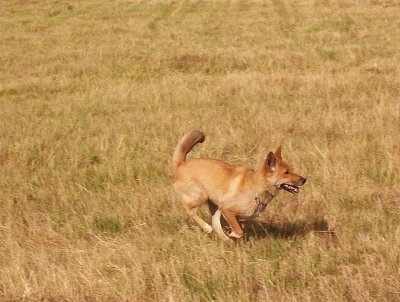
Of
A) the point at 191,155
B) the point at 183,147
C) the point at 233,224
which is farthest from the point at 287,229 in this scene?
the point at 191,155

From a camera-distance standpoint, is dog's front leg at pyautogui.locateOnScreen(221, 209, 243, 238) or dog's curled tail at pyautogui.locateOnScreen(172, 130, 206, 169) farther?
dog's curled tail at pyautogui.locateOnScreen(172, 130, 206, 169)

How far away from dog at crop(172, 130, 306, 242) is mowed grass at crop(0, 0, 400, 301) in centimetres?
21

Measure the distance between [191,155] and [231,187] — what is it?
107 inches

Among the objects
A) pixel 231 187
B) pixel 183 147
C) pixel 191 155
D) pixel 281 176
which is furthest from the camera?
pixel 191 155

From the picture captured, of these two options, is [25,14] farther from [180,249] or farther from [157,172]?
[180,249]

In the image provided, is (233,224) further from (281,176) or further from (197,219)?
(281,176)

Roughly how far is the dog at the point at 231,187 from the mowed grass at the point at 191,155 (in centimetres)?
21

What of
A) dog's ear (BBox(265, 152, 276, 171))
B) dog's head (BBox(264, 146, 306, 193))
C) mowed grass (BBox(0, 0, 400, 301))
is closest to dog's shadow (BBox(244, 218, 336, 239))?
mowed grass (BBox(0, 0, 400, 301))

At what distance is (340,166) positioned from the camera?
7266mm

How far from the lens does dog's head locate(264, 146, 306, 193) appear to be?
17.9 ft

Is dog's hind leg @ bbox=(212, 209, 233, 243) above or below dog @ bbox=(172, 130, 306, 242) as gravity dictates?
below

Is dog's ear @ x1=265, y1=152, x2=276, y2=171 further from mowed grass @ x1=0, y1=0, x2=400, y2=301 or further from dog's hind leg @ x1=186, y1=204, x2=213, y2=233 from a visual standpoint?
dog's hind leg @ x1=186, y1=204, x2=213, y2=233

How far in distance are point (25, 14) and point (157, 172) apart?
25.2m

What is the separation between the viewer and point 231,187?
5.59 metres
